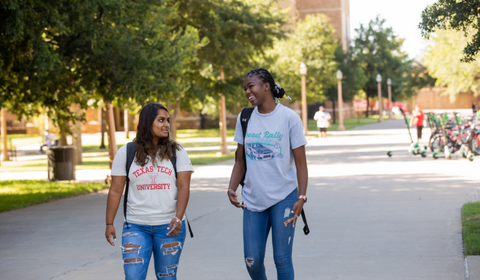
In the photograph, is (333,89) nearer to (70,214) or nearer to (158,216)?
(70,214)

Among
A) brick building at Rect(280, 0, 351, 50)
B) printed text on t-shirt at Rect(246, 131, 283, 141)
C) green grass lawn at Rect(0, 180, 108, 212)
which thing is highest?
brick building at Rect(280, 0, 351, 50)

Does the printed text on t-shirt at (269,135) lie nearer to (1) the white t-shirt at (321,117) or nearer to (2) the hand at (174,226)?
(2) the hand at (174,226)

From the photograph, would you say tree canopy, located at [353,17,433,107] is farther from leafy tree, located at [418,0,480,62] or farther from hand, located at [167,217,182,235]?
hand, located at [167,217,182,235]

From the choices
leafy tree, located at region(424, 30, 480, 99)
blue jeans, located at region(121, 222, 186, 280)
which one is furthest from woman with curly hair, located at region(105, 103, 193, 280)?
leafy tree, located at region(424, 30, 480, 99)

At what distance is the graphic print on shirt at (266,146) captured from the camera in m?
4.05

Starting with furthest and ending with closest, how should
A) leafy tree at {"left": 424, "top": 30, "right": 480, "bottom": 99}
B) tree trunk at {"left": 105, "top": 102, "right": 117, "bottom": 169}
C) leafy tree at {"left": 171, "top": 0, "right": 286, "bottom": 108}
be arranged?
leafy tree at {"left": 424, "top": 30, "right": 480, "bottom": 99} → leafy tree at {"left": 171, "top": 0, "right": 286, "bottom": 108} → tree trunk at {"left": 105, "top": 102, "right": 117, "bottom": 169}

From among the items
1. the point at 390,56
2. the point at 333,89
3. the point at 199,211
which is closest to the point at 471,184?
the point at 199,211

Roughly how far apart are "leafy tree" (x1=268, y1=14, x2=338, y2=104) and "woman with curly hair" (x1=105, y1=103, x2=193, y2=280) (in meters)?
41.1

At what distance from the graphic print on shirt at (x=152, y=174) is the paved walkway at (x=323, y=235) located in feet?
7.19

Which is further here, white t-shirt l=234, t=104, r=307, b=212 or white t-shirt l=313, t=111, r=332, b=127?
white t-shirt l=313, t=111, r=332, b=127

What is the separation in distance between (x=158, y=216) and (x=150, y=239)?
0.55ft

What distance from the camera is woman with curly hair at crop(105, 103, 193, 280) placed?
382 centimetres

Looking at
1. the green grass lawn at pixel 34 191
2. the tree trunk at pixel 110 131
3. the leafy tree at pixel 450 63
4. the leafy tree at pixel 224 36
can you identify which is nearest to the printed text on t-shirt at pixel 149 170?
the green grass lawn at pixel 34 191

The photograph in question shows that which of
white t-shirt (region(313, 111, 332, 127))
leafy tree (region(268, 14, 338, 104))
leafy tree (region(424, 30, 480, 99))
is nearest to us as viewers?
white t-shirt (region(313, 111, 332, 127))
